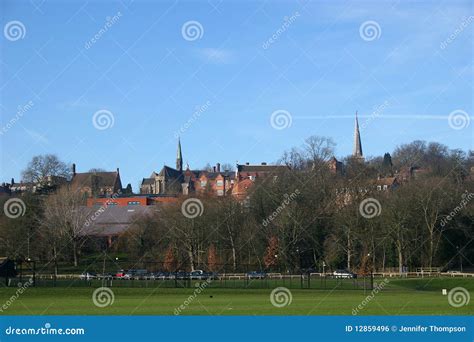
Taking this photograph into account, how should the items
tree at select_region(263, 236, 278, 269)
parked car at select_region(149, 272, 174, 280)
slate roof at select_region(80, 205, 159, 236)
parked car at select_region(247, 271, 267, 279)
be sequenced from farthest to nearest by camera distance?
slate roof at select_region(80, 205, 159, 236), tree at select_region(263, 236, 278, 269), parked car at select_region(247, 271, 267, 279), parked car at select_region(149, 272, 174, 280)

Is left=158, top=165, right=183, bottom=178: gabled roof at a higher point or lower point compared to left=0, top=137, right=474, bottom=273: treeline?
higher

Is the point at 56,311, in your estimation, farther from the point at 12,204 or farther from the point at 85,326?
the point at 12,204

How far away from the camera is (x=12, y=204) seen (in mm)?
76938

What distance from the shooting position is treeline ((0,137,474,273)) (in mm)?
76625

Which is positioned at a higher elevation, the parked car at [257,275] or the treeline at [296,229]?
the treeline at [296,229]

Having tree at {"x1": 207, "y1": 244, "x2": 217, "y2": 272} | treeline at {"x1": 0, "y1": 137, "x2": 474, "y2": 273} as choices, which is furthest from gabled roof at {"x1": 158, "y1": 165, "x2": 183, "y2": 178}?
tree at {"x1": 207, "y1": 244, "x2": 217, "y2": 272}

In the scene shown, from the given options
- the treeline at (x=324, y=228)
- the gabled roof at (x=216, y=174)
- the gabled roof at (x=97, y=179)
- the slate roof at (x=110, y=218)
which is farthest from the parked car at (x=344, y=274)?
the gabled roof at (x=216, y=174)

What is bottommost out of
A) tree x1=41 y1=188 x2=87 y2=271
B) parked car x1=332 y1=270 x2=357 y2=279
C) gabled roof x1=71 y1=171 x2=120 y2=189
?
parked car x1=332 y1=270 x2=357 y2=279

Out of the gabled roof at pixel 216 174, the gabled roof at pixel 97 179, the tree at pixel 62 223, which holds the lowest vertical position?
the tree at pixel 62 223

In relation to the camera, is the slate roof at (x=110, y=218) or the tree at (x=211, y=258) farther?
the slate roof at (x=110, y=218)

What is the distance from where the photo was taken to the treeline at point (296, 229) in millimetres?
76625

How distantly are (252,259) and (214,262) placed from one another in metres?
4.68

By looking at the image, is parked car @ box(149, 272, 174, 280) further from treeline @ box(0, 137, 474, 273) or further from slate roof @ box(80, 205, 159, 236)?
slate roof @ box(80, 205, 159, 236)

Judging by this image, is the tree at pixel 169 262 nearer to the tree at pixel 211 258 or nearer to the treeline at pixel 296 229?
the treeline at pixel 296 229
